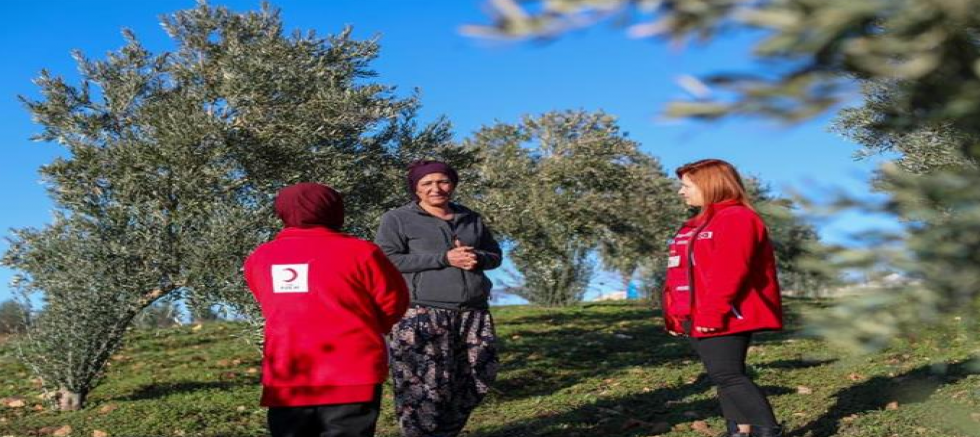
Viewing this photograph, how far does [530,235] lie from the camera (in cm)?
1326

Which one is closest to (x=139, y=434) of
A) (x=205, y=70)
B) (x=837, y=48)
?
(x=205, y=70)

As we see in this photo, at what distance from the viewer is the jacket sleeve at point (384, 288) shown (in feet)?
16.3

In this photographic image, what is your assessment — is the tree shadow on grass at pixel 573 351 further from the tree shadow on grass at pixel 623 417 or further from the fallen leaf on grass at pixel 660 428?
the fallen leaf on grass at pixel 660 428

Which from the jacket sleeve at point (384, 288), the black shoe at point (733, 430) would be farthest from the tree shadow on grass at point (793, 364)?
the jacket sleeve at point (384, 288)

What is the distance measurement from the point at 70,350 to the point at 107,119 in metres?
2.53

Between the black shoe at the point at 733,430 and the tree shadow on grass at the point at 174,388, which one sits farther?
the tree shadow on grass at the point at 174,388

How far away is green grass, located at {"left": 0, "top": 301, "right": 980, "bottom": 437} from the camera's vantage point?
787 centimetres

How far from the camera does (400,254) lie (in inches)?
255

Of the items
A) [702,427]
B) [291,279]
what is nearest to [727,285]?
[702,427]

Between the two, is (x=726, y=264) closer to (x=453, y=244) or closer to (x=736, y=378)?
(x=736, y=378)

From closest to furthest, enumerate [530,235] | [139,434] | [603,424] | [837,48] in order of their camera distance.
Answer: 1. [837,48]
2. [603,424]
3. [139,434]
4. [530,235]

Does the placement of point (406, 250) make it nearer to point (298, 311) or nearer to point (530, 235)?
point (298, 311)

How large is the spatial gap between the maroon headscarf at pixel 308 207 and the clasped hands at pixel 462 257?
1355 millimetres

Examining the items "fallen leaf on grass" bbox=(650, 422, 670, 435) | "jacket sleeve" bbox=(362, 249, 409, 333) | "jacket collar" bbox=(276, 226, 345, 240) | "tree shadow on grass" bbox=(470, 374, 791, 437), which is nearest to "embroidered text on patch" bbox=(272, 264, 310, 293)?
"jacket collar" bbox=(276, 226, 345, 240)
